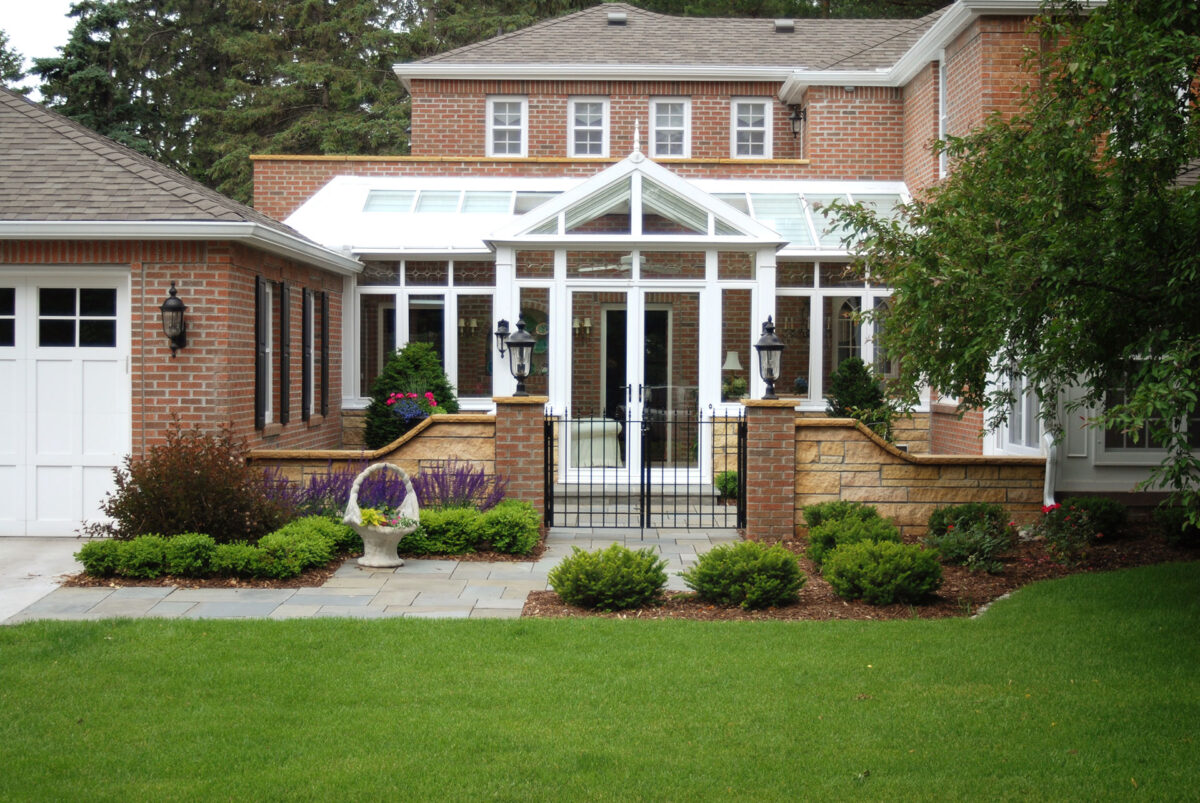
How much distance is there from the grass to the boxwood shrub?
5.42 feet

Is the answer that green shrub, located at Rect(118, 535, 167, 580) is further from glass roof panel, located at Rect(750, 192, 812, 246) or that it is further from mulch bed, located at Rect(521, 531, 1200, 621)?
glass roof panel, located at Rect(750, 192, 812, 246)

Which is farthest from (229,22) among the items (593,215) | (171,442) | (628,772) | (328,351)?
(628,772)

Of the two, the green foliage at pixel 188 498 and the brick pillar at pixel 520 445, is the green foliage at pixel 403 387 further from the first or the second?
the green foliage at pixel 188 498

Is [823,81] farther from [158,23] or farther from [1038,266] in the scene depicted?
[158,23]

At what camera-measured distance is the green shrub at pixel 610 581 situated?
811cm

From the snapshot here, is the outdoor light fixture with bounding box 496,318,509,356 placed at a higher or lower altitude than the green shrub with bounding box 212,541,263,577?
higher

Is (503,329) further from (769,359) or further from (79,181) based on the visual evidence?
(79,181)

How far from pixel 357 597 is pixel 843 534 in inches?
149

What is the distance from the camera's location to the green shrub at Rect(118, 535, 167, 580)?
891 cm

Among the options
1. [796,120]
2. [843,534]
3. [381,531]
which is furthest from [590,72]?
[843,534]

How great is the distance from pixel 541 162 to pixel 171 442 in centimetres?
1036

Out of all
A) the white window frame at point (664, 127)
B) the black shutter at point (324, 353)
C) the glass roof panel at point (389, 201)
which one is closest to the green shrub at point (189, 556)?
the black shutter at point (324, 353)

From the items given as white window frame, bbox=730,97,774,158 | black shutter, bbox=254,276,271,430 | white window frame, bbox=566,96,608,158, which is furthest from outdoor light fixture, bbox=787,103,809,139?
black shutter, bbox=254,276,271,430

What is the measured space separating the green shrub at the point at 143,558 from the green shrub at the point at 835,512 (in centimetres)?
551
